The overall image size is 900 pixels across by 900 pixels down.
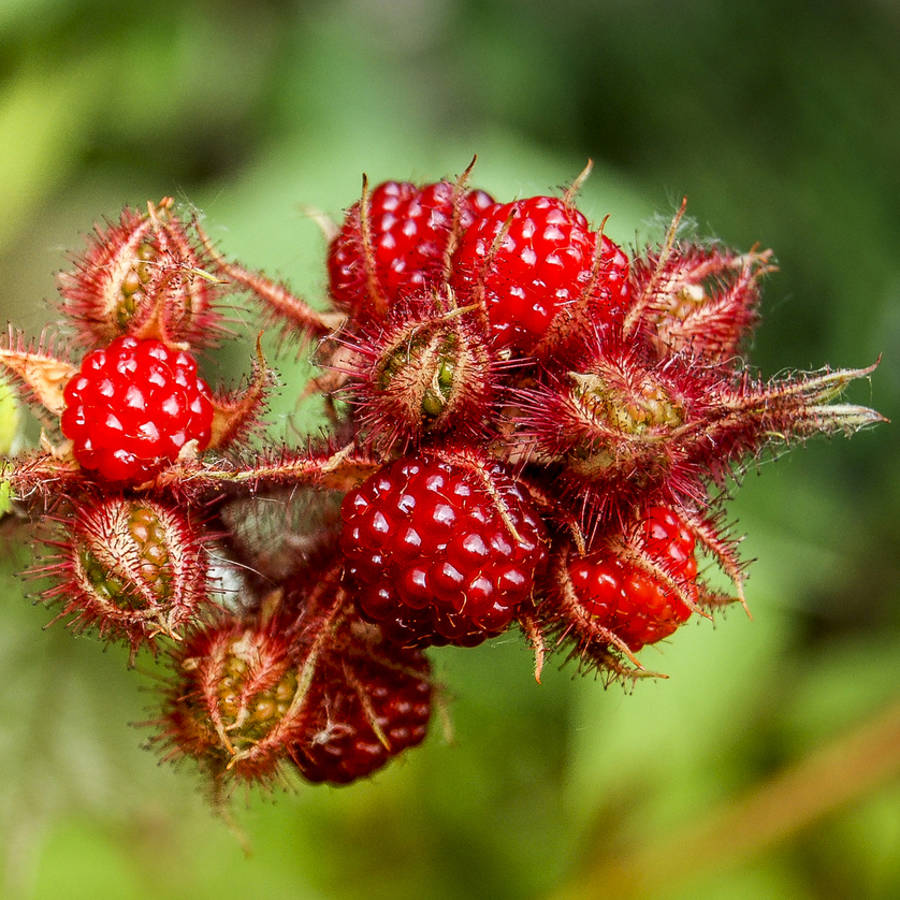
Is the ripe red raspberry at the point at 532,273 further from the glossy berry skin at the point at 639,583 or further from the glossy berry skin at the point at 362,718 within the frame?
the glossy berry skin at the point at 362,718

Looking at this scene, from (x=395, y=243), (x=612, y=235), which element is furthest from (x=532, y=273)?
(x=612, y=235)

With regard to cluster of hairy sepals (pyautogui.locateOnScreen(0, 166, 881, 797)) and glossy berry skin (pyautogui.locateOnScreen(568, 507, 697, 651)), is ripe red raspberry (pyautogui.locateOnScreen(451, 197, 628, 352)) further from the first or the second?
glossy berry skin (pyautogui.locateOnScreen(568, 507, 697, 651))

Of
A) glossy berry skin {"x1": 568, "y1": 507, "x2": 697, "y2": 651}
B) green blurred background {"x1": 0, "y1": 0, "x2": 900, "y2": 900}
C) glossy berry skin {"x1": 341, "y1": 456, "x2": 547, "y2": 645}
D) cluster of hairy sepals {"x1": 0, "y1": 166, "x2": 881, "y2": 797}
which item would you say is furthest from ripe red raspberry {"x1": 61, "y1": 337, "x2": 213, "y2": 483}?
green blurred background {"x1": 0, "y1": 0, "x2": 900, "y2": 900}

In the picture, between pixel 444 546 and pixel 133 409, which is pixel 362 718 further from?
pixel 133 409

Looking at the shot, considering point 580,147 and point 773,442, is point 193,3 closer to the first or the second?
point 580,147

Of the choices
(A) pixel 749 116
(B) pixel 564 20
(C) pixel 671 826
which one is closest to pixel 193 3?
(B) pixel 564 20

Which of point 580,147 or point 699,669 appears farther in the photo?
point 580,147
